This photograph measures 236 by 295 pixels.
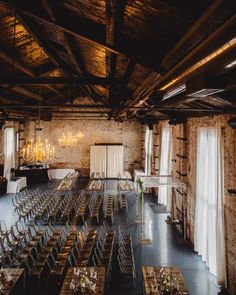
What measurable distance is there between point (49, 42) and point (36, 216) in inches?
265

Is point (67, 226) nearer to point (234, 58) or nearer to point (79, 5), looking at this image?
point (79, 5)

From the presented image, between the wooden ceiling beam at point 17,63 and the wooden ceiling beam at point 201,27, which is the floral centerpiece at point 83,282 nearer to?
the wooden ceiling beam at point 201,27

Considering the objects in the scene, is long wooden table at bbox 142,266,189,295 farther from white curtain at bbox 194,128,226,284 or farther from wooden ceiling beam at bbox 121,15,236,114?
wooden ceiling beam at bbox 121,15,236,114

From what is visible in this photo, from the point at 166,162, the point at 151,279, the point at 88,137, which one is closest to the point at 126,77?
the point at 151,279

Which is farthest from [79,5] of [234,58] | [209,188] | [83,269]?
[209,188]

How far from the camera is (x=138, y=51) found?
4.31 metres

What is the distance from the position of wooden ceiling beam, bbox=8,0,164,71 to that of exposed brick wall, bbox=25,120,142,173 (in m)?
16.1

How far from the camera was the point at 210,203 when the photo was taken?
311 inches

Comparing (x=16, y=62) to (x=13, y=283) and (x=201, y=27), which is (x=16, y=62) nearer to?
(x=13, y=283)

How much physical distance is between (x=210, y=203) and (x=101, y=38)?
Answer: 5534mm

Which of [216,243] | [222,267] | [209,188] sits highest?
[209,188]

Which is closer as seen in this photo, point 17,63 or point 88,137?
point 17,63

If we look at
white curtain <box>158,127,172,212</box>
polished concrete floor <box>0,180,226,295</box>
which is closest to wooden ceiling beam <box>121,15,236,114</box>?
polished concrete floor <box>0,180,226,295</box>

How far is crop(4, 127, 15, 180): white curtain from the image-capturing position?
16237 mm
